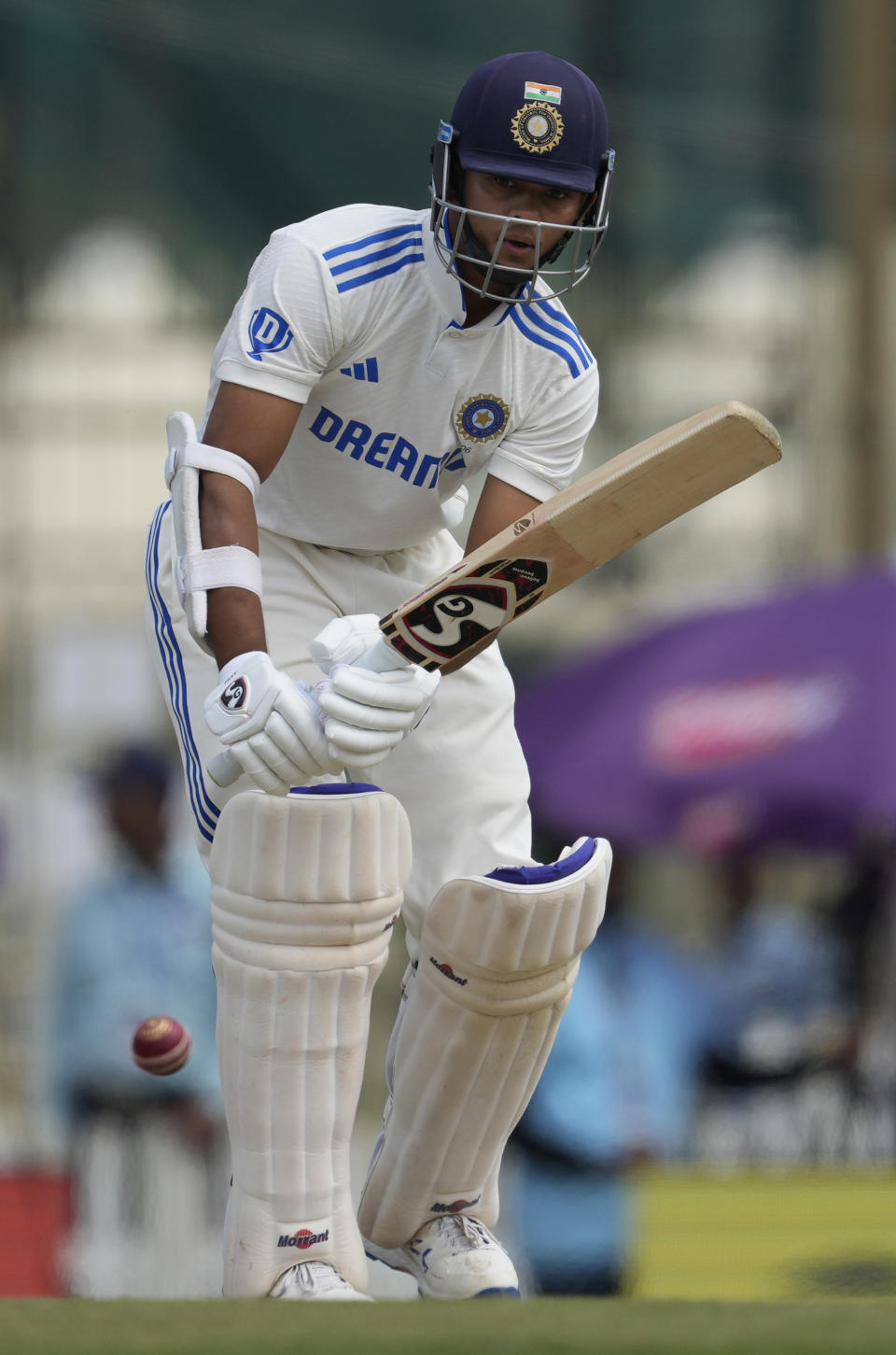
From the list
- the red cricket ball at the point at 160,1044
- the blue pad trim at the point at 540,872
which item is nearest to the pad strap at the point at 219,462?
the blue pad trim at the point at 540,872

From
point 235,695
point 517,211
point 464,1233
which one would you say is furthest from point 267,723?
point 464,1233

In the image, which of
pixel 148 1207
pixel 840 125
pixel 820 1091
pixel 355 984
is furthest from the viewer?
pixel 840 125

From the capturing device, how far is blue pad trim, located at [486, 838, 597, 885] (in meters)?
2.74

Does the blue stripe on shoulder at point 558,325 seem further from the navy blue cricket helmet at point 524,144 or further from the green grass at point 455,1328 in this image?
the green grass at point 455,1328

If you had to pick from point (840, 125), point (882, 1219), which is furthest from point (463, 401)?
point (840, 125)

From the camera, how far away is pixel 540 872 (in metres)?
2.75

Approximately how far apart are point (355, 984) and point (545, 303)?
1.09m

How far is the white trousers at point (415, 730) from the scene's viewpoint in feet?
9.69

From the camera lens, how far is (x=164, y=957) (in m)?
5.26

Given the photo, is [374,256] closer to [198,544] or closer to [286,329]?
[286,329]

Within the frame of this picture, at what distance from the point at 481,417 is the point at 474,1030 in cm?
89

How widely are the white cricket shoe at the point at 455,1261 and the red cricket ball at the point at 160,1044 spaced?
43 cm

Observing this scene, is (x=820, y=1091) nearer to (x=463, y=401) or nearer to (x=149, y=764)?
(x=149, y=764)

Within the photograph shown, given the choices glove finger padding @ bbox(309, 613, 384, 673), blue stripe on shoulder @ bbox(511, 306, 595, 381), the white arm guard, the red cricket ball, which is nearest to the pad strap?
the white arm guard
